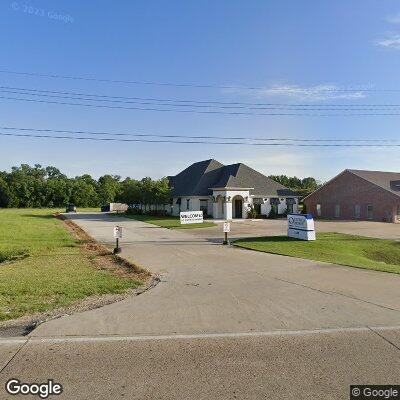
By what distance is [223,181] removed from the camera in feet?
146

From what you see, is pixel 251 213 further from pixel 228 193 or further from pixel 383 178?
pixel 383 178

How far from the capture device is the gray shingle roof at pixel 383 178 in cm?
4172

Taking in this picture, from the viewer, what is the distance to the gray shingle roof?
137 ft

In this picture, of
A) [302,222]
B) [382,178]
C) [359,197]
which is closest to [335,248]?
[302,222]

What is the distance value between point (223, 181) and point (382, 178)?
18224 millimetres

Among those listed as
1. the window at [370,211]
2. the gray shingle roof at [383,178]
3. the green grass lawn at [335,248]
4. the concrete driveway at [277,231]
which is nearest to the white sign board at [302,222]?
the green grass lawn at [335,248]

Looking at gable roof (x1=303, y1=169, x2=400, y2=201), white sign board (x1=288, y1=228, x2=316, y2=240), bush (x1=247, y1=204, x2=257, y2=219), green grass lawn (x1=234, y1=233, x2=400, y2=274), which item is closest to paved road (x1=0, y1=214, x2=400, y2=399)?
green grass lawn (x1=234, y1=233, x2=400, y2=274)

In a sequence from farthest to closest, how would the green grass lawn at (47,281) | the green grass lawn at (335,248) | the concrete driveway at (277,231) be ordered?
the concrete driveway at (277,231) → the green grass lawn at (335,248) → the green grass lawn at (47,281)

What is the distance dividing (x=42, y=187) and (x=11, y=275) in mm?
97289

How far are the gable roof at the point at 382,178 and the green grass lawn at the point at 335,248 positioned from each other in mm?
21426

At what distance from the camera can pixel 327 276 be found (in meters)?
11.2

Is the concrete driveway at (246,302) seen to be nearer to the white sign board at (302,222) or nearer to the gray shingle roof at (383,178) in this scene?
the white sign board at (302,222)

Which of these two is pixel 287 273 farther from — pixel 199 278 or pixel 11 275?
pixel 11 275

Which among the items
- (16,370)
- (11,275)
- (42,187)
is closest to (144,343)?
(16,370)
